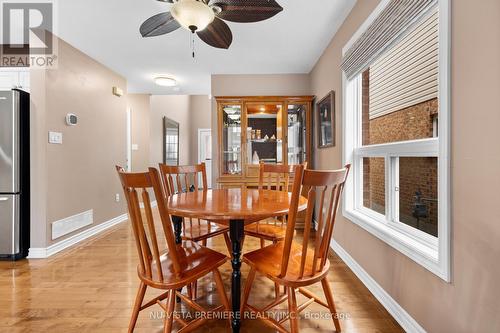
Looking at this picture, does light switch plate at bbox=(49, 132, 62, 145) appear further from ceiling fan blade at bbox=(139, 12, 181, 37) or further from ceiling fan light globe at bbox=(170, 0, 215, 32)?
ceiling fan light globe at bbox=(170, 0, 215, 32)

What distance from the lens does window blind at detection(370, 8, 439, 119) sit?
1476 mm

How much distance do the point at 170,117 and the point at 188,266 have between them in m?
5.52

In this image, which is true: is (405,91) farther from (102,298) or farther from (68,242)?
(68,242)

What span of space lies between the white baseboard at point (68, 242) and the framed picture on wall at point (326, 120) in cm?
326

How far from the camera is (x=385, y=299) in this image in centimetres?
168

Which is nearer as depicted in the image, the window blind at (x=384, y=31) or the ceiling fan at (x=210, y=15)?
the window blind at (x=384, y=31)

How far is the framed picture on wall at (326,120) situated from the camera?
2.75 m

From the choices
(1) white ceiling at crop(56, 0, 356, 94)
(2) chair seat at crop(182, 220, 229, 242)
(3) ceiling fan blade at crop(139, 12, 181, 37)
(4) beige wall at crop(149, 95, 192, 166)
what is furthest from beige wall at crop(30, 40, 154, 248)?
(2) chair seat at crop(182, 220, 229, 242)

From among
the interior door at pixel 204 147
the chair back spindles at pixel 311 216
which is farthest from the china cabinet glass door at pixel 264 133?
the interior door at pixel 204 147

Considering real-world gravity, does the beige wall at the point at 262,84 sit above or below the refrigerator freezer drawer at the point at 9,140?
above

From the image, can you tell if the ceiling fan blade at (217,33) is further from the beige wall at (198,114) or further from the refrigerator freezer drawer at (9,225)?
the beige wall at (198,114)

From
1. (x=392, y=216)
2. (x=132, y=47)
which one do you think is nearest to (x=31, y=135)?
(x=132, y=47)

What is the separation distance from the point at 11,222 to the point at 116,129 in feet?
6.14

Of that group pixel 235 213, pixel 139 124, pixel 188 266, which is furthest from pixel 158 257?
pixel 139 124
